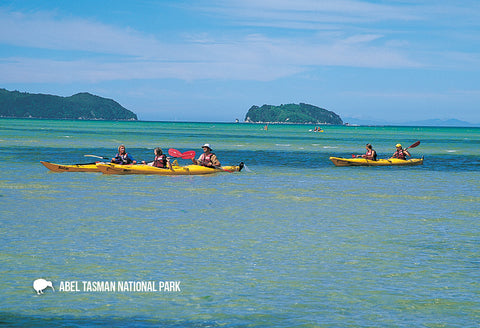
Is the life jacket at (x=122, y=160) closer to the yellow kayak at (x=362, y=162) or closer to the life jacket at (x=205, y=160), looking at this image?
the life jacket at (x=205, y=160)

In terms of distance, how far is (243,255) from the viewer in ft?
44.3

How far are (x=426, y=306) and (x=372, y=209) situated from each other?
10626mm

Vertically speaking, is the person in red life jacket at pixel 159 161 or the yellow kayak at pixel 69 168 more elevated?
the person in red life jacket at pixel 159 161

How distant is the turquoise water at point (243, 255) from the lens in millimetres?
9781

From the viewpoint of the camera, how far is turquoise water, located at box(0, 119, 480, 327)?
9781 mm

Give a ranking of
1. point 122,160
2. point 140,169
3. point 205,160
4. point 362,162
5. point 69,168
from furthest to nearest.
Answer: point 362,162
point 205,160
point 69,168
point 122,160
point 140,169

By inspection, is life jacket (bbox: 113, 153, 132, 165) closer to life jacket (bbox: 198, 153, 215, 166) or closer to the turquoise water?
life jacket (bbox: 198, 153, 215, 166)

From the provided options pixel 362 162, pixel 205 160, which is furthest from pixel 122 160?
pixel 362 162

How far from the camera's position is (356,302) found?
1030cm

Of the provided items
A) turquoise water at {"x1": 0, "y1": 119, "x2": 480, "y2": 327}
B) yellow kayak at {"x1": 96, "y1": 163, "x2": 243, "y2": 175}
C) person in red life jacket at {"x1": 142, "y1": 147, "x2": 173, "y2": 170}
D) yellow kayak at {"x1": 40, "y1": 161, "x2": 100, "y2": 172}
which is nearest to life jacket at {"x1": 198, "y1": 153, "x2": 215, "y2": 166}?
yellow kayak at {"x1": 96, "y1": 163, "x2": 243, "y2": 175}

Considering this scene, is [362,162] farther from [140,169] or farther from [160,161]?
[140,169]

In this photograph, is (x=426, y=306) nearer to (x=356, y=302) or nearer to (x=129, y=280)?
(x=356, y=302)

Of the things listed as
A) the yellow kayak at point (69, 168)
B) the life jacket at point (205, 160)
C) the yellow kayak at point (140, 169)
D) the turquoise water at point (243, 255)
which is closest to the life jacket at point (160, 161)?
the yellow kayak at point (140, 169)

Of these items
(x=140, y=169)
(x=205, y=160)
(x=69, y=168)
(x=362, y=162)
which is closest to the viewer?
(x=140, y=169)
